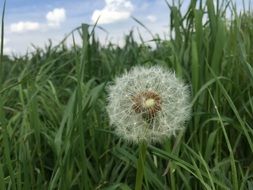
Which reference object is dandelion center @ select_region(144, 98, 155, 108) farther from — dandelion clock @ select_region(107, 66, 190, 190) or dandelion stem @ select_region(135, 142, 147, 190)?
dandelion stem @ select_region(135, 142, 147, 190)

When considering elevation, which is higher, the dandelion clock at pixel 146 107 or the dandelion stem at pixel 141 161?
the dandelion clock at pixel 146 107

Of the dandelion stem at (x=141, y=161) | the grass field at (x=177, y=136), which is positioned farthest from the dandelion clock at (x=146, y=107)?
the grass field at (x=177, y=136)

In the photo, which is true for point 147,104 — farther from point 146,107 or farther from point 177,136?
point 177,136

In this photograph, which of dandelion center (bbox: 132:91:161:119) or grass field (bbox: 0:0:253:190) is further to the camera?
grass field (bbox: 0:0:253:190)

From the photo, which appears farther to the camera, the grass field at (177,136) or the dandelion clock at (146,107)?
the grass field at (177,136)

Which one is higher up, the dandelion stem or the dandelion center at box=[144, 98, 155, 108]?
the dandelion center at box=[144, 98, 155, 108]

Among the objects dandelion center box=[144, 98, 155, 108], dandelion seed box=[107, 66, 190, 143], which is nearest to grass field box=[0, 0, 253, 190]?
dandelion seed box=[107, 66, 190, 143]

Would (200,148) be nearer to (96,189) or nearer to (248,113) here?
(248,113)

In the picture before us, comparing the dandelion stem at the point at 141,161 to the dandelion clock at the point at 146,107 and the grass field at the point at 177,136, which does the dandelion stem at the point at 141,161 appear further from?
the grass field at the point at 177,136

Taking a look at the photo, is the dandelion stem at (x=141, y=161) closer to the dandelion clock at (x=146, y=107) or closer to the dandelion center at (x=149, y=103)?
the dandelion clock at (x=146, y=107)
